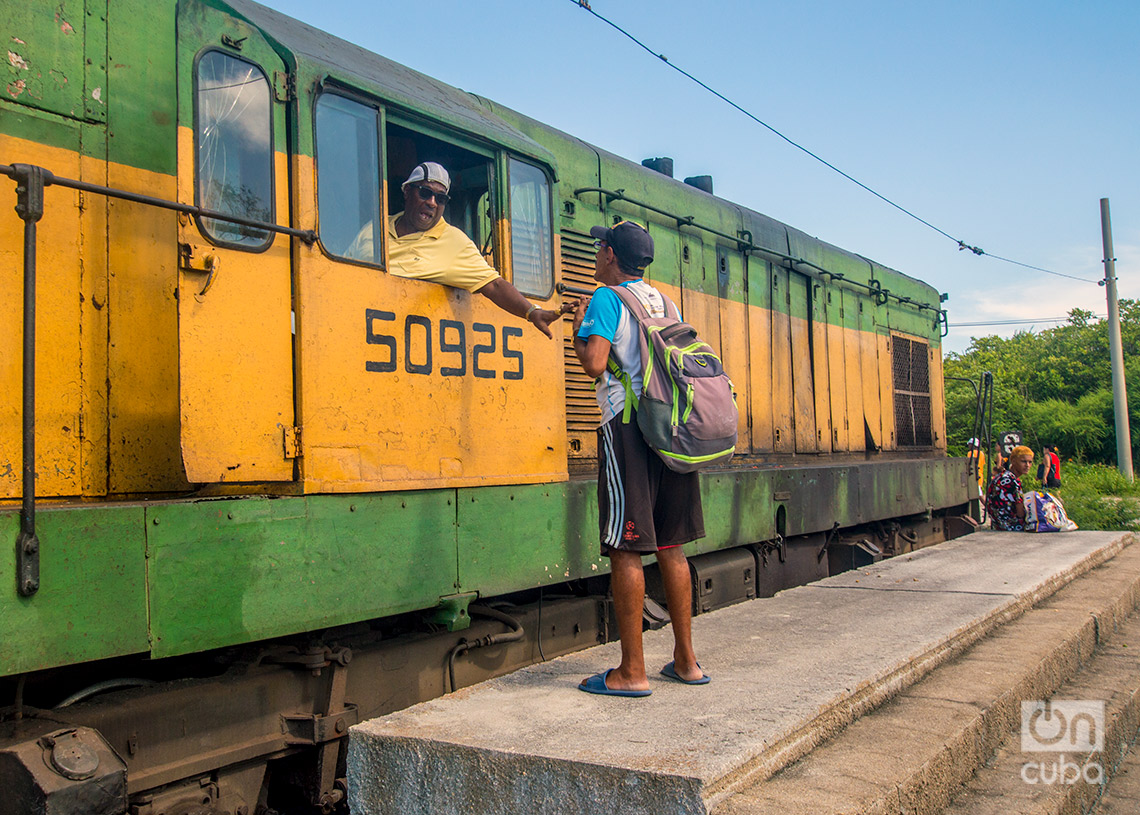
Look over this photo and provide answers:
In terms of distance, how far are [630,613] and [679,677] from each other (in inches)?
15.2

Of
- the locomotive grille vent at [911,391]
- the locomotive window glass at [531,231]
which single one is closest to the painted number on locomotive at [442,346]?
the locomotive window glass at [531,231]

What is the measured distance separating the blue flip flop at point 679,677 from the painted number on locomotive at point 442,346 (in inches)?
51.1

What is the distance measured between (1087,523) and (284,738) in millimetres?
11197

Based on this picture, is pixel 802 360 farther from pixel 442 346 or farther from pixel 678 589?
pixel 678 589

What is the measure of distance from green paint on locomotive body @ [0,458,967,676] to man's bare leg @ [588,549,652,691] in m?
0.72

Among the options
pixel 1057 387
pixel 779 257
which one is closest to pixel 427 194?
pixel 779 257

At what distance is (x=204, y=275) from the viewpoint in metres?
2.80

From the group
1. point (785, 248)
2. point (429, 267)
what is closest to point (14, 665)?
point (429, 267)

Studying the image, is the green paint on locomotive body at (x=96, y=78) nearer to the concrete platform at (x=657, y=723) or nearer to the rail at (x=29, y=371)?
the rail at (x=29, y=371)

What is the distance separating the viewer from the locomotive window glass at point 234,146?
286cm

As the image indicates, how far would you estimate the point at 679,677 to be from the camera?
3211 mm

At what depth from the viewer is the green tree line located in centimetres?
3042

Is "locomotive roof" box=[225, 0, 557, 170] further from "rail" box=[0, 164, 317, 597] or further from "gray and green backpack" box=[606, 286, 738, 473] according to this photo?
"gray and green backpack" box=[606, 286, 738, 473]

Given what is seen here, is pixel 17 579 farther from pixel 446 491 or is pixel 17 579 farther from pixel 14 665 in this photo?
pixel 446 491
